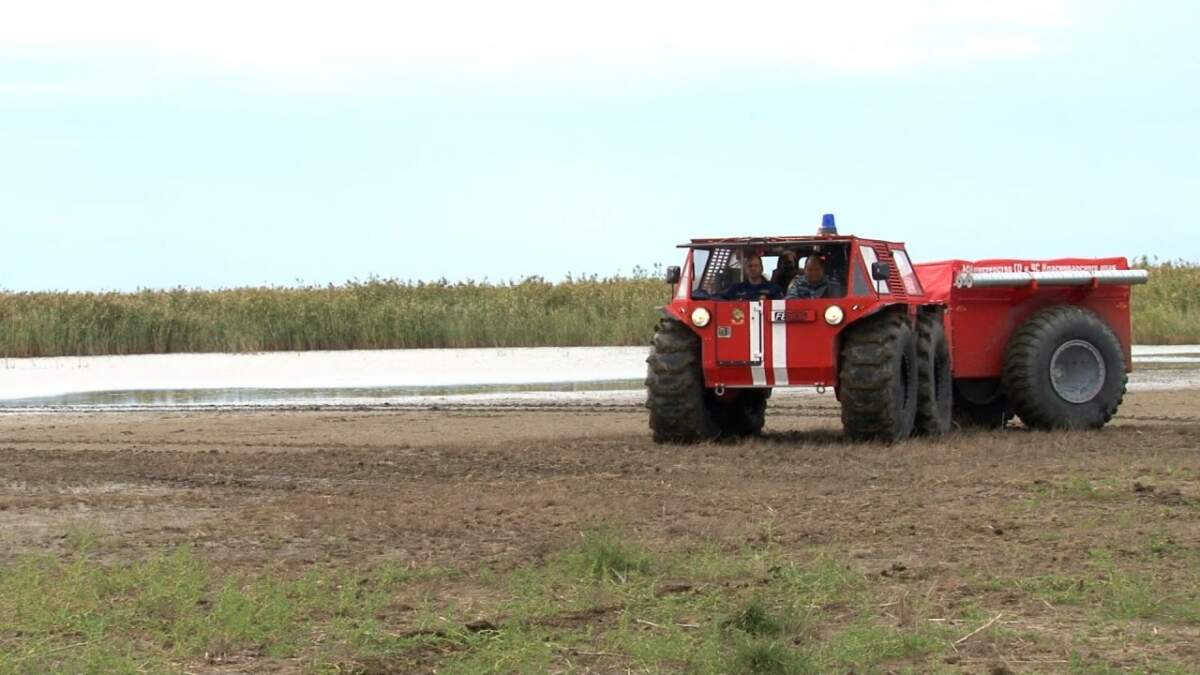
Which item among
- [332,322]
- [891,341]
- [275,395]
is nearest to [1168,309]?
[332,322]

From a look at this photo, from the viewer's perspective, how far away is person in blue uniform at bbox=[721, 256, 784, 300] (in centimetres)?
1554

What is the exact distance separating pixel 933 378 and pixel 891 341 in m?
1.24

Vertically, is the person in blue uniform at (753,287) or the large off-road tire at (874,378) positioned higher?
the person in blue uniform at (753,287)

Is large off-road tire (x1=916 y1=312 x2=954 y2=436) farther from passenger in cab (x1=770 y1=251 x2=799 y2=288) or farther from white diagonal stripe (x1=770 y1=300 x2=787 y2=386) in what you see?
white diagonal stripe (x1=770 y1=300 x2=787 y2=386)

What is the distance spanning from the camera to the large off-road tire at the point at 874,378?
48.5ft

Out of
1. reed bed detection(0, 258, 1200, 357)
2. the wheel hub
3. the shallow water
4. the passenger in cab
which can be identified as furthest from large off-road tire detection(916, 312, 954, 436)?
reed bed detection(0, 258, 1200, 357)

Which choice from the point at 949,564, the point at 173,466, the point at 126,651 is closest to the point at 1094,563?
the point at 949,564

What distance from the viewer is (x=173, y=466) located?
13969 mm

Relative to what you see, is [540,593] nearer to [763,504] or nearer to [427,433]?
[763,504]

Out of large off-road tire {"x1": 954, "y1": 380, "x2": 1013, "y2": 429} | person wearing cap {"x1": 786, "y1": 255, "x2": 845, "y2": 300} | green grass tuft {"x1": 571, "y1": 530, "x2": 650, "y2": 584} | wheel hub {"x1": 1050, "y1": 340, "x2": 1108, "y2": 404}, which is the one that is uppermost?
person wearing cap {"x1": 786, "y1": 255, "x2": 845, "y2": 300}

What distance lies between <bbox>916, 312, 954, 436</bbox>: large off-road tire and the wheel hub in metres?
1.07

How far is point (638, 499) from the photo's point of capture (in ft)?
37.4

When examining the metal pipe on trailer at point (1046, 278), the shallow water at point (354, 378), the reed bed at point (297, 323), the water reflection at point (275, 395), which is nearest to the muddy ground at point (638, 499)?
the metal pipe on trailer at point (1046, 278)

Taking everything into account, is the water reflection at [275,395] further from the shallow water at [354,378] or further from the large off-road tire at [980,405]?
the large off-road tire at [980,405]
